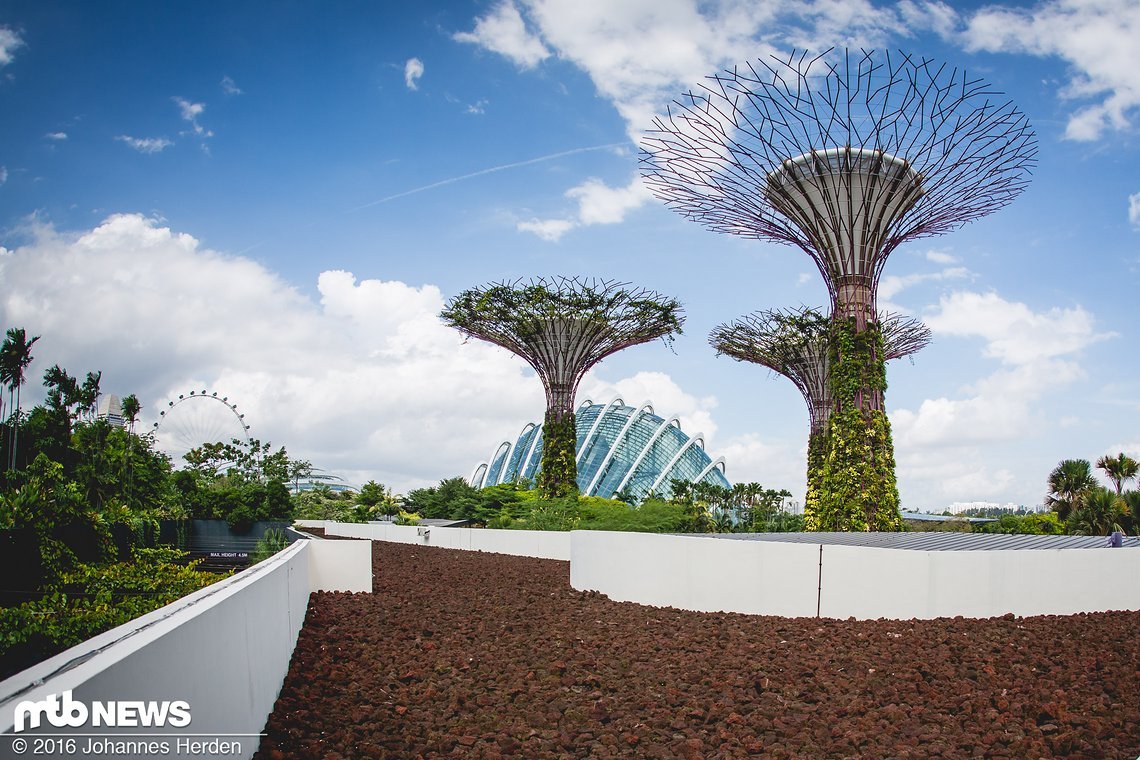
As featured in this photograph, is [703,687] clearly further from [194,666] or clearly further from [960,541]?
[960,541]

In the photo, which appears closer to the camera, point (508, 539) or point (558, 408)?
point (508, 539)

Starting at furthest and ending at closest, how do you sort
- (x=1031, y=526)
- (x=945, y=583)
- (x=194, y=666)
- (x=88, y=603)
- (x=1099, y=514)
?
1. (x=1031, y=526)
2. (x=1099, y=514)
3. (x=88, y=603)
4. (x=945, y=583)
5. (x=194, y=666)

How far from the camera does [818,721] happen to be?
6359 millimetres

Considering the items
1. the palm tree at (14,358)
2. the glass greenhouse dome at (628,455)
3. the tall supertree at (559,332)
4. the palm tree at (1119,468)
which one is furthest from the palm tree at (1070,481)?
the palm tree at (14,358)

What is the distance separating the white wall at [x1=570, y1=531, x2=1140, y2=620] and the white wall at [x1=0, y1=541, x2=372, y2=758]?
5.55m

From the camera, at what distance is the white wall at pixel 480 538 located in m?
22.9

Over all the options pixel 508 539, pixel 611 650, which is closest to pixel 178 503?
pixel 508 539

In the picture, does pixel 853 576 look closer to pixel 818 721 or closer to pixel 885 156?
pixel 818 721

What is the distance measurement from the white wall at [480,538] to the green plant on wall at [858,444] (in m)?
6.63

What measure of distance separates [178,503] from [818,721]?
4229cm

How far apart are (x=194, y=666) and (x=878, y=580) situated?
26.2 feet

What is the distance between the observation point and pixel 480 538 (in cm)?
2602

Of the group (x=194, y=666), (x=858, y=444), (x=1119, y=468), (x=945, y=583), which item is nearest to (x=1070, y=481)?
(x=1119, y=468)

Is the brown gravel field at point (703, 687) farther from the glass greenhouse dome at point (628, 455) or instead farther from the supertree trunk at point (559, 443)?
the glass greenhouse dome at point (628, 455)
